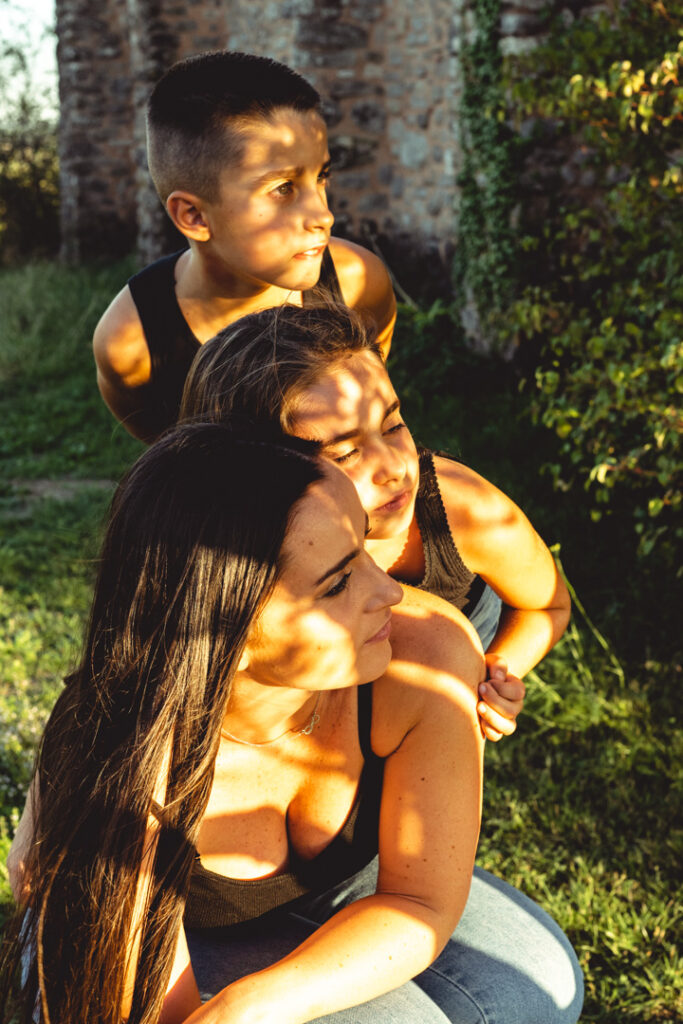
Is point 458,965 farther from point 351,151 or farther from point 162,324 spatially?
point 351,151

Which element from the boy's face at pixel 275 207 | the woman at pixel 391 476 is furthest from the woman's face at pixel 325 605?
the boy's face at pixel 275 207

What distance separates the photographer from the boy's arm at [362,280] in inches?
123

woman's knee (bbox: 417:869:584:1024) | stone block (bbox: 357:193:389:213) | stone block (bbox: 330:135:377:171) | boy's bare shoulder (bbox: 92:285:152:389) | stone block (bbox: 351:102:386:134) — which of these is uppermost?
boy's bare shoulder (bbox: 92:285:152:389)

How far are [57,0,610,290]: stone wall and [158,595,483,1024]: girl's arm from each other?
4.28 metres

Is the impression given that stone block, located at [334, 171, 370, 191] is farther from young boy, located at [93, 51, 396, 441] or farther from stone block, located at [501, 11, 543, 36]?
young boy, located at [93, 51, 396, 441]

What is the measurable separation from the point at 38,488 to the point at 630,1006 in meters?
4.73

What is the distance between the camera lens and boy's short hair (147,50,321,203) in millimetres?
2725


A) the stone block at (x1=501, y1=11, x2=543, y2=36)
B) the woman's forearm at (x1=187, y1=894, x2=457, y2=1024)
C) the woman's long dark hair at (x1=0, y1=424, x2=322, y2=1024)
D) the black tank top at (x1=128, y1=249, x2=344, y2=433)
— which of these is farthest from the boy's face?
the stone block at (x1=501, y1=11, x2=543, y2=36)

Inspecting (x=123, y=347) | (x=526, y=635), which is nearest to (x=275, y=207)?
(x=123, y=347)

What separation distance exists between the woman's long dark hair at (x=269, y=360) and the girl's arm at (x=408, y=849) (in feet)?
1.61

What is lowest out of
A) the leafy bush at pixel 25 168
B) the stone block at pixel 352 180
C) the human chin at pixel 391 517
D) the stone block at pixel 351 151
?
the leafy bush at pixel 25 168

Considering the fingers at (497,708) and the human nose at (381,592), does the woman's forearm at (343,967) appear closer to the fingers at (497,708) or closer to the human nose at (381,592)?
the fingers at (497,708)

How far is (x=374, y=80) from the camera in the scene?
7.56 m

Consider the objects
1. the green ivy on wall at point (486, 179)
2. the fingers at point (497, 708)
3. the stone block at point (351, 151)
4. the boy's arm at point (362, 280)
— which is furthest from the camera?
the stone block at point (351, 151)
